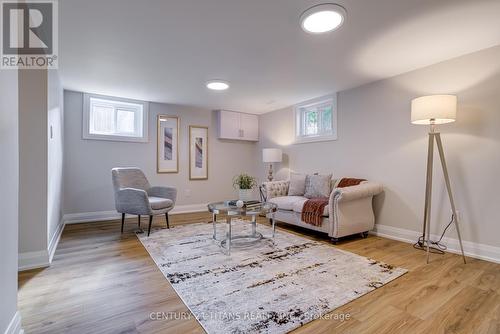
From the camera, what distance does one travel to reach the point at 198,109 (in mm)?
5152

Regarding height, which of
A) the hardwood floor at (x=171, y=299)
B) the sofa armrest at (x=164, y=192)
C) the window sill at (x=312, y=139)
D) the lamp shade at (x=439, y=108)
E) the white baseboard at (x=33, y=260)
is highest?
the lamp shade at (x=439, y=108)

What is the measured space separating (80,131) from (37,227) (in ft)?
7.31

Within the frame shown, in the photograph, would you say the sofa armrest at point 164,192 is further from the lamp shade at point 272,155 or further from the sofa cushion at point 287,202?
the lamp shade at point 272,155

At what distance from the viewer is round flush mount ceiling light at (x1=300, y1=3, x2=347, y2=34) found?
186cm

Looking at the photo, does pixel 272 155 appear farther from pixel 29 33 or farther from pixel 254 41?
pixel 29 33

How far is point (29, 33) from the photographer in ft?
7.16

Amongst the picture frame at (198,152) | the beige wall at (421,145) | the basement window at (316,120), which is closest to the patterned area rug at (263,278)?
the beige wall at (421,145)

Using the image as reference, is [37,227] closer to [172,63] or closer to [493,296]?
[172,63]

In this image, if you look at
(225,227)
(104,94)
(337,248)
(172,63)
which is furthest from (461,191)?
(104,94)

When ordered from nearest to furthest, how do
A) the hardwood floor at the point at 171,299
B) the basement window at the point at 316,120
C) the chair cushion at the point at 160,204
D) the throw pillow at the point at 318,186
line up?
the hardwood floor at the point at 171,299, the chair cushion at the point at 160,204, the throw pillow at the point at 318,186, the basement window at the point at 316,120

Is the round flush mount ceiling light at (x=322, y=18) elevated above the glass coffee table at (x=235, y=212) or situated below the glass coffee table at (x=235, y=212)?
above

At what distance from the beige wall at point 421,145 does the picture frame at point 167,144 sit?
2.72 m

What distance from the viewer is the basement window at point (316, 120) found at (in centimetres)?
410

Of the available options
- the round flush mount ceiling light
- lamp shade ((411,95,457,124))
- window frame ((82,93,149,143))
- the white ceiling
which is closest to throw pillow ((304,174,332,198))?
the white ceiling
